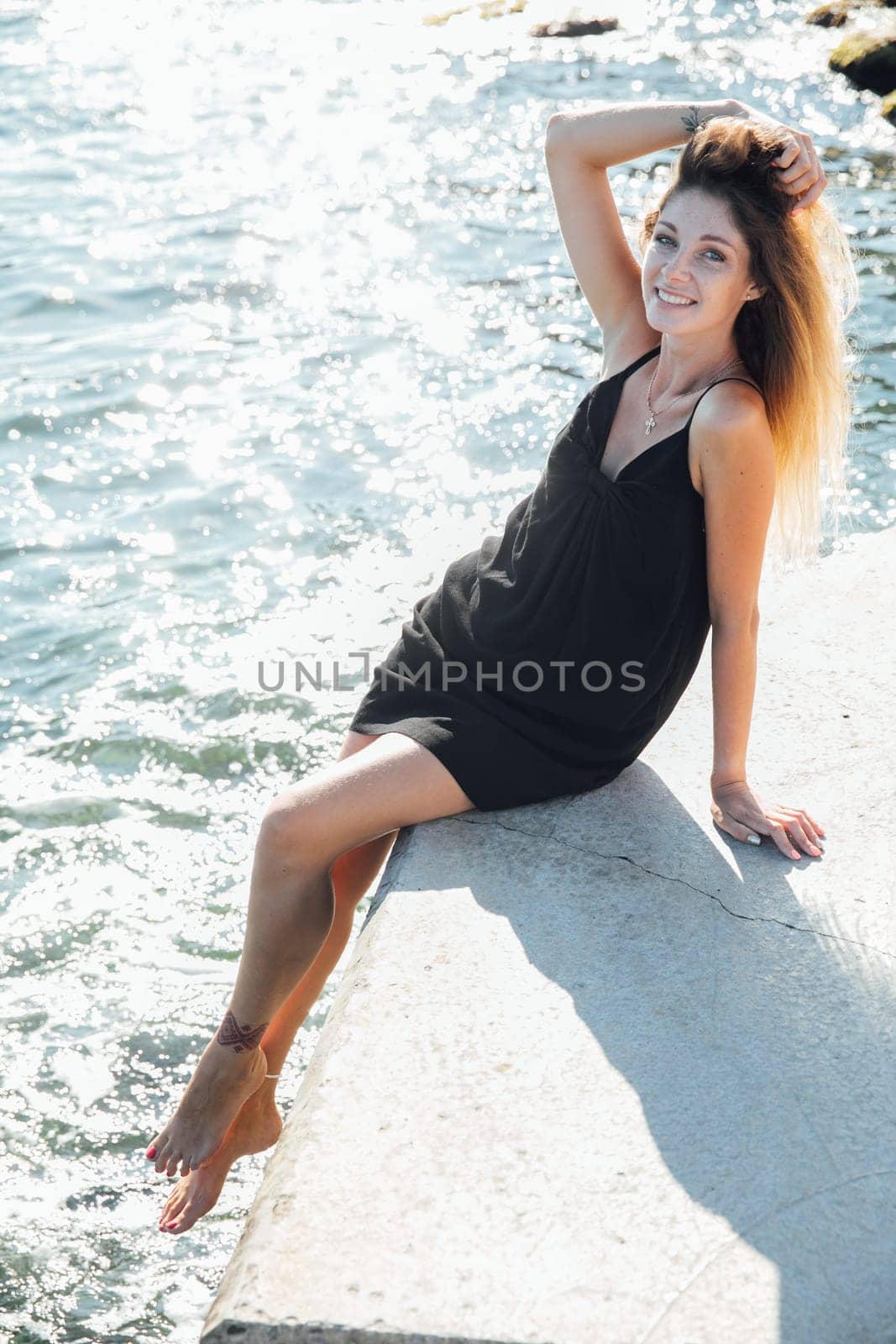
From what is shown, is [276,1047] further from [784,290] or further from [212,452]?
[212,452]

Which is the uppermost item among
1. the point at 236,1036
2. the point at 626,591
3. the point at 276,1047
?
the point at 626,591

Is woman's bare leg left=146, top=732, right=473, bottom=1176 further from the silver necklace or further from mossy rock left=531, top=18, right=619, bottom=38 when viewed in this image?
mossy rock left=531, top=18, right=619, bottom=38

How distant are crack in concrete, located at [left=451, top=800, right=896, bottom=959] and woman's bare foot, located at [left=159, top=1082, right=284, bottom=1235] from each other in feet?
2.38

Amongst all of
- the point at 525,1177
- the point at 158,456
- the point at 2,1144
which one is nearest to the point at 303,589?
the point at 158,456

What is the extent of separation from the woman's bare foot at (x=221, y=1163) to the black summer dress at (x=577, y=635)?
0.78 metres

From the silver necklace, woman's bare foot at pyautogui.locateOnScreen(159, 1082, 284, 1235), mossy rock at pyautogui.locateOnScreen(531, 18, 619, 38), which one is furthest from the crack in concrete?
mossy rock at pyautogui.locateOnScreen(531, 18, 619, 38)

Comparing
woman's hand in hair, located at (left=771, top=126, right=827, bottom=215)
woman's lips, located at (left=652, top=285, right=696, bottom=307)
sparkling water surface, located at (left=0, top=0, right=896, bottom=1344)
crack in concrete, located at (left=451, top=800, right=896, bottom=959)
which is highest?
woman's hand in hair, located at (left=771, top=126, right=827, bottom=215)

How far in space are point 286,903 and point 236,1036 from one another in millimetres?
287

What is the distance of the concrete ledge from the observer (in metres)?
1.92

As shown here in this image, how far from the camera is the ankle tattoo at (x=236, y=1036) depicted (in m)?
2.80

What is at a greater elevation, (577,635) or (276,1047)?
(577,635)

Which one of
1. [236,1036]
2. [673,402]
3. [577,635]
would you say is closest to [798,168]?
[673,402]

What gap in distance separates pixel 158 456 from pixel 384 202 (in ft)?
12.9

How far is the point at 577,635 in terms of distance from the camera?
2.89 meters
